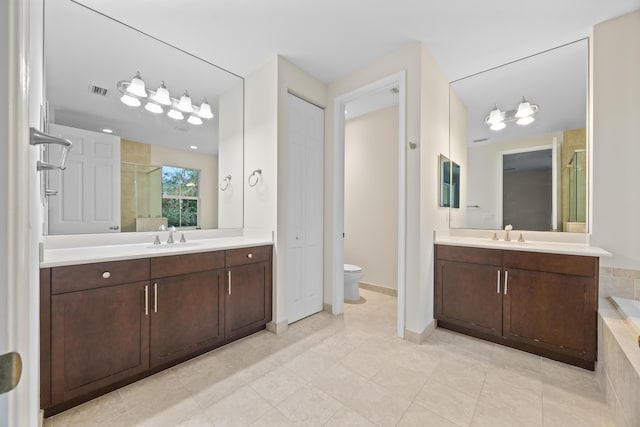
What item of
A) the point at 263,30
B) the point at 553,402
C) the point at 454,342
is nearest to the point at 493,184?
the point at 454,342

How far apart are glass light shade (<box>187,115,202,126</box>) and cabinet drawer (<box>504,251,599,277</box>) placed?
2927mm

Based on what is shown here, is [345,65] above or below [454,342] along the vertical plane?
above

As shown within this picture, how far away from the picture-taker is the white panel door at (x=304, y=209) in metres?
2.59

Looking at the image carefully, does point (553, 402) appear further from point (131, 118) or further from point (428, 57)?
point (131, 118)

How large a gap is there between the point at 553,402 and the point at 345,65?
117 inches

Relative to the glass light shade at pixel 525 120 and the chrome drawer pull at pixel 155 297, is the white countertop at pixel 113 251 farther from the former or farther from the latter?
the glass light shade at pixel 525 120

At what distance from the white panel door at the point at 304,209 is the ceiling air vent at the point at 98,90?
145cm

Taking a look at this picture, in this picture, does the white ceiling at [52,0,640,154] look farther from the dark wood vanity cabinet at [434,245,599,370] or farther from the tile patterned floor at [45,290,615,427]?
the tile patterned floor at [45,290,615,427]

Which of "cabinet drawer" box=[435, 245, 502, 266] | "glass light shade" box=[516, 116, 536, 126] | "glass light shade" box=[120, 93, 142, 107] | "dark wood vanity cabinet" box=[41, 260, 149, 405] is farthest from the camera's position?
"glass light shade" box=[516, 116, 536, 126]

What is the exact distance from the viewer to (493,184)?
2.63 metres

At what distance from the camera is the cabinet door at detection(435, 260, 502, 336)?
7.09 ft

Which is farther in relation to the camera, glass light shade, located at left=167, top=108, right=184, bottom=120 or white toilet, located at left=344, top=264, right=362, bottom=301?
white toilet, located at left=344, top=264, right=362, bottom=301

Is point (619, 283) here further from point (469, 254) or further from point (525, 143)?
point (525, 143)

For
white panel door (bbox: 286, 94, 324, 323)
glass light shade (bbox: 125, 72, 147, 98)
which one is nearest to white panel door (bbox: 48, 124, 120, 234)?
glass light shade (bbox: 125, 72, 147, 98)
